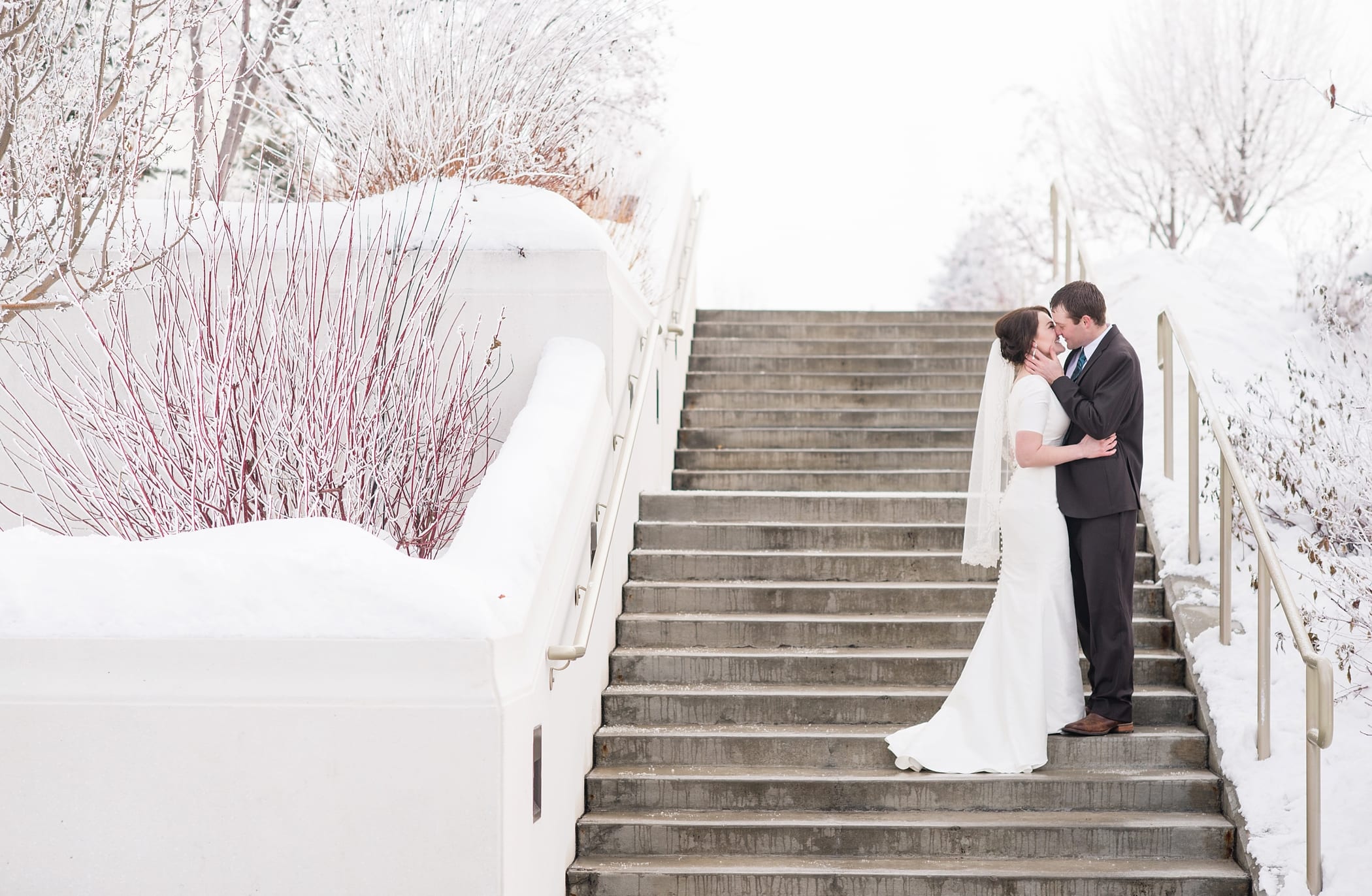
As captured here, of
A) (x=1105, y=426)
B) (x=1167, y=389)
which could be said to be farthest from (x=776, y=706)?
(x=1167, y=389)

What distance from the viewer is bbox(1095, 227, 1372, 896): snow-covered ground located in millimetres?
3572

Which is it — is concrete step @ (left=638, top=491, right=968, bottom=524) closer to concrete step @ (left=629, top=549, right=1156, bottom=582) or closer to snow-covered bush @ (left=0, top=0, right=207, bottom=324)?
concrete step @ (left=629, top=549, right=1156, bottom=582)

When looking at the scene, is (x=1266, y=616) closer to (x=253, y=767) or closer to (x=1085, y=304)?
(x=1085, y=304)

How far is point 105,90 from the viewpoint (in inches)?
181

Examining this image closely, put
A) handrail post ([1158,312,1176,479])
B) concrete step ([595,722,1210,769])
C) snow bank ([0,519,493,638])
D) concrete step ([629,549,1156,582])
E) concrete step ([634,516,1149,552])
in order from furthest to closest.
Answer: handrail post ([1158,312,1176,479])
concrete step ([634,516,1149,552])
concrete step ([629,549,1156,582])
concrete step ([595,722,1210,769])
snow bank ([0,519,493,638])

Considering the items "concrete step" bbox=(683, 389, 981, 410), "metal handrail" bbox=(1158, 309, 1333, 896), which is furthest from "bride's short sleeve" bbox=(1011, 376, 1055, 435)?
"concrete step" bbox=(683, 389, 981, 410)

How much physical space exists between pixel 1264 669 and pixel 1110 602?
1.77ft

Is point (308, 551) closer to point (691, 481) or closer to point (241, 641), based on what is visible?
point (241, 641)

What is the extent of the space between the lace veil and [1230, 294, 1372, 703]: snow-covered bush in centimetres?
116

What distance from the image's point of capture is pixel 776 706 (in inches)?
176

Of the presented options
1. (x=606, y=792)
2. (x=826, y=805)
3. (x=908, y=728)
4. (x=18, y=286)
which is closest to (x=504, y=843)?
(x=606, y=792)

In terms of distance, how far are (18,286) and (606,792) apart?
10.5 ft

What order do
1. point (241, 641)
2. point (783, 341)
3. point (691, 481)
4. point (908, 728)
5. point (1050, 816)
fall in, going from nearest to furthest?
1. point (241, 641)
2. point (1050, 816)
3. point (908, 728)
4. point (691, 481)
5. point (783, 341)

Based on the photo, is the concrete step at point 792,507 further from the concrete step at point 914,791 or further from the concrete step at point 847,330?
the concrete step at point 847,330
